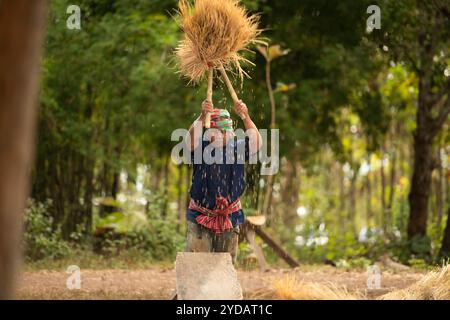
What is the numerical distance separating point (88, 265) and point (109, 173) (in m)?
3.44

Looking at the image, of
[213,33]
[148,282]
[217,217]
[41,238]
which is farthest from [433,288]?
[41,238]

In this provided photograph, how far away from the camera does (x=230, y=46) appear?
24.2ft

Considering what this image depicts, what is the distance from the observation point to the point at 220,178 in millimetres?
6641

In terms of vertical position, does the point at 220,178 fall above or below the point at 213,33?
below

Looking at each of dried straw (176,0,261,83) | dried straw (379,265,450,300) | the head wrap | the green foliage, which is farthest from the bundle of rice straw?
the green foliage

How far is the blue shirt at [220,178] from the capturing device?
262 inches

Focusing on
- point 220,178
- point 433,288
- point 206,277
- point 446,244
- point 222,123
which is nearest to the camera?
point 206,277

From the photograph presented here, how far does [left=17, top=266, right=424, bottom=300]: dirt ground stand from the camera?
30.9ft

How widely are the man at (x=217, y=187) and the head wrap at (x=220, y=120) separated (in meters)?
0.06

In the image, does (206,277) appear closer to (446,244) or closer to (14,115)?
(14,115)

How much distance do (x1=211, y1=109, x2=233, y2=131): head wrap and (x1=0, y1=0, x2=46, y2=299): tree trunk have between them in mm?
3385

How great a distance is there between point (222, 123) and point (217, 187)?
516 millimetres

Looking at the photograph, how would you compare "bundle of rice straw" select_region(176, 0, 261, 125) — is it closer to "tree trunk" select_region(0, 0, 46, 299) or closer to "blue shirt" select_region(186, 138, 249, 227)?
"blue shirt" select_region(186, 138, 249, 227)
